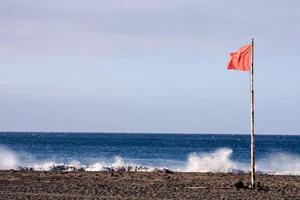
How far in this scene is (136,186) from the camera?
29469mm

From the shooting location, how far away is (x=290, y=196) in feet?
85.8

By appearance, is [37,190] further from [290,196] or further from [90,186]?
[290,196]

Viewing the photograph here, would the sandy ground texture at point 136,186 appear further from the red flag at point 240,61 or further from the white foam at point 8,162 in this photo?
the white foam at point 8,162

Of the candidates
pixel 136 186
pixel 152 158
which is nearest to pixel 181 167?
pixel 152 158

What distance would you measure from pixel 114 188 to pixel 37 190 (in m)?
2.83

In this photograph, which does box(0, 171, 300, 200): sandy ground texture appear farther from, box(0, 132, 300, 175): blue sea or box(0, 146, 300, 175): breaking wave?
box(0, 132, 300, 175): blue sea

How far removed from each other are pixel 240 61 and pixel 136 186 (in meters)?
6.11

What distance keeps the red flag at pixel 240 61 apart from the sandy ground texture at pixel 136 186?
4.23 m

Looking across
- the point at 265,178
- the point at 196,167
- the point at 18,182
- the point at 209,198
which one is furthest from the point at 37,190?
the point at 196,167

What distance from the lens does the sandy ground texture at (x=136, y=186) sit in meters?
25.9

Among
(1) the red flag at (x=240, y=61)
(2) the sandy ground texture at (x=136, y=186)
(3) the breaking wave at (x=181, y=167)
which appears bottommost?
(2) the sandy ground texture at (x=136, y=186)

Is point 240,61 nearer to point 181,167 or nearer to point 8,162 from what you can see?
point 181,167

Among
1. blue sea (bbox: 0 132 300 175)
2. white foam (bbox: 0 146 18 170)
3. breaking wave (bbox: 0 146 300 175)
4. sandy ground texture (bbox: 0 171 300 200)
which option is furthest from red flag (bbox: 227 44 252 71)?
white foam (bbox: 0 146 18 170)

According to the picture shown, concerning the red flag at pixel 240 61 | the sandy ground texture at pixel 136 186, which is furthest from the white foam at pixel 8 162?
the red flag at pixel 240 61
